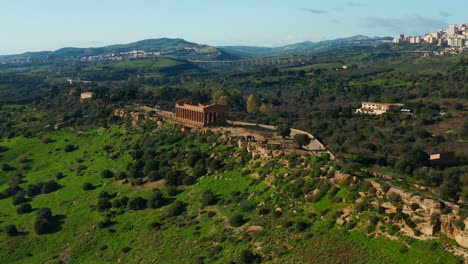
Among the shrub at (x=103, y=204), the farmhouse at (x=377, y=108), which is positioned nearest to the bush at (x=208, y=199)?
the shrub at (x=103, y=204)

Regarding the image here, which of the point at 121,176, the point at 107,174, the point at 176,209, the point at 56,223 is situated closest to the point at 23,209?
the point at 56,223

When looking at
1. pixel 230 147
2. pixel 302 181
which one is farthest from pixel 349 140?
pixel 302 181

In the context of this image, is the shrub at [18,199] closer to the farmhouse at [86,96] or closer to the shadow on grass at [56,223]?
the shadow on grass at [56,223]

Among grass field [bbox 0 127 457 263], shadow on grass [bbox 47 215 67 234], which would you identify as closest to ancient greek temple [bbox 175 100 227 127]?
grass field [bbox 0 127 457 263]

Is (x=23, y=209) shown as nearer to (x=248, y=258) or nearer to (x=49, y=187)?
(x=49, y=187)

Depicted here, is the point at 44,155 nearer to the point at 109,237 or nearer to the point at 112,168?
the point at 112,168

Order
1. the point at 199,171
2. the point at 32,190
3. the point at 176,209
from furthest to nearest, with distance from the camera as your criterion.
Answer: the point at 32,190, the point at 199,171, the point at 176,209

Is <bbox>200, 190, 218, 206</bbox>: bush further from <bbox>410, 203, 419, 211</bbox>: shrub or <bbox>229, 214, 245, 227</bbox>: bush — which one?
<bbox>410, 203, 419, 211</bbox>: shrub
